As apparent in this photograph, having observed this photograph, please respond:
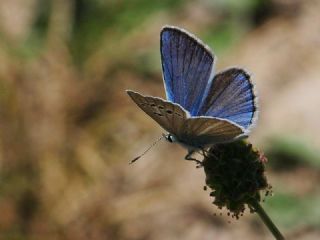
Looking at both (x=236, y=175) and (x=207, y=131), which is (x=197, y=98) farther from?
(x=236, y=175)

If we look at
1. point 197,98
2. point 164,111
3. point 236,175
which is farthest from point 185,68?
point 236,175

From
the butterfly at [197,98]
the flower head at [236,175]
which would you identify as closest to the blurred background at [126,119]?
the flower head at [236,175]

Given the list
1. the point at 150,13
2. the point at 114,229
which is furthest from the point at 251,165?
the point at 150,13

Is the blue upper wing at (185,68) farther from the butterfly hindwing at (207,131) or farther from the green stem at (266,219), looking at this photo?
the green stem at (266,219)

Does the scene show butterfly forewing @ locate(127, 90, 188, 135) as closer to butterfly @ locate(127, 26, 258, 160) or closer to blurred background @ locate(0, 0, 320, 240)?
butterfly @ locate(127, 26, 258, 160)

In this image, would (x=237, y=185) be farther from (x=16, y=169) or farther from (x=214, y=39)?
(x=214, y=39)

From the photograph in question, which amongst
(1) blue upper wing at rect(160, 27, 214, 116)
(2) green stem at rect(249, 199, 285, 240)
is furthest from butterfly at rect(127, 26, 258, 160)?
(2) green stem at rect(249, 199, 285, 240)
